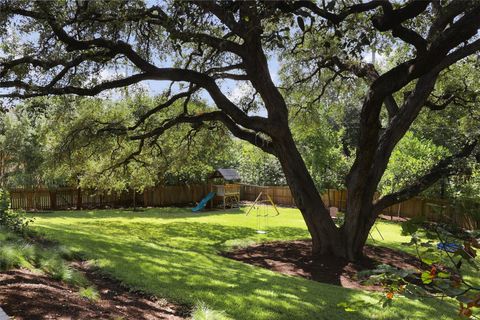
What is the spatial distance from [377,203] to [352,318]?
4712 mm

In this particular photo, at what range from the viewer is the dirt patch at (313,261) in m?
8.92

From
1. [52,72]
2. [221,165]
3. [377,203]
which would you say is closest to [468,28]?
[377,203]

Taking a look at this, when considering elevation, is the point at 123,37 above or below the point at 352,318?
above

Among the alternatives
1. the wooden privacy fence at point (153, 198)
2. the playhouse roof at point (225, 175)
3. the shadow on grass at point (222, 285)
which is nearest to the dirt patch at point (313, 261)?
the shadow on grass at point (222, 285)

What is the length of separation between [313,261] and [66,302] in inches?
274

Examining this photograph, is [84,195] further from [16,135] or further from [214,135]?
[214,135]

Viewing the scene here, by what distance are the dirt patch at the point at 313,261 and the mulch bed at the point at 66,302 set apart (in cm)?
434

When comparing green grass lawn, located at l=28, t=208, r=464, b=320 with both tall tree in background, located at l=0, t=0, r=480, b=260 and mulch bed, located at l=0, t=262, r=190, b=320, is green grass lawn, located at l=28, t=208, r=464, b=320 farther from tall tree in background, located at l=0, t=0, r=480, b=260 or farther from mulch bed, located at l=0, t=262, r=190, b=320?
tall tree in background, located at l=0, t=0, r=480, b=260

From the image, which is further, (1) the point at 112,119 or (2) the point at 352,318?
(1) the point at 112,119

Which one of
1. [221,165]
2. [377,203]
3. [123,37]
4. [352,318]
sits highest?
[123,37]

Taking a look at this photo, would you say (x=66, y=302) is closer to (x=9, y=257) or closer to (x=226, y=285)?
(x=9, y=257)

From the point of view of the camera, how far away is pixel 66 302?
4148 mm

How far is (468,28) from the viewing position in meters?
6.73

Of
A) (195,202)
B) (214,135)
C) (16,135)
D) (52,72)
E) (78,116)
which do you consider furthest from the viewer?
(195,202)
